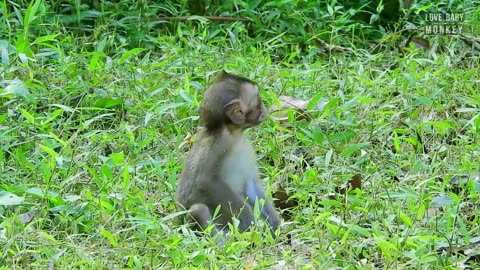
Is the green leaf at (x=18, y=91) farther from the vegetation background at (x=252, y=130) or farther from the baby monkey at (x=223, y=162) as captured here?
the baby monkey at (x=223, y=162)

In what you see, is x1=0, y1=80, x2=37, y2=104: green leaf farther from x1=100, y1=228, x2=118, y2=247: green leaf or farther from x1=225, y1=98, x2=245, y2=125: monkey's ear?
x1=100, y1=228, x2=118, y2=247: green leaf

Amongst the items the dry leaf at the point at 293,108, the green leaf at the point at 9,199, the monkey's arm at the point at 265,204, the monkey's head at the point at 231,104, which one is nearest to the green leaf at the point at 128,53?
the dry leaf at the point at 293,108

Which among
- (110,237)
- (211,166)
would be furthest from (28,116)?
(110,237)

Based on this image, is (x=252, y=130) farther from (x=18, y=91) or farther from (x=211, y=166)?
(x=18, y=91)

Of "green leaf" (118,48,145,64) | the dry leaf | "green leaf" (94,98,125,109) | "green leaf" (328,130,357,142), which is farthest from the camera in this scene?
"green leaf" (118,48,145,64)

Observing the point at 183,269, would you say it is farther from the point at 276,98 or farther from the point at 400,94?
the point at 400,94

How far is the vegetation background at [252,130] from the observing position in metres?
5.60

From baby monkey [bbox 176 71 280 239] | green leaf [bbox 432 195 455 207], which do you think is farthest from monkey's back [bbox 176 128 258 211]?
green leaf [bbox 432 195 455 207]

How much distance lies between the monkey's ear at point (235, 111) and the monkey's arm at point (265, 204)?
15.1 inches

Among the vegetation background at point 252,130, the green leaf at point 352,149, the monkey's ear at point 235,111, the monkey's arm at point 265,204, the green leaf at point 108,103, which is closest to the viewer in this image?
the vegetation background at point 252,130

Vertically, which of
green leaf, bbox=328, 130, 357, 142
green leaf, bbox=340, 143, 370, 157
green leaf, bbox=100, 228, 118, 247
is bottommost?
green leaf, bbox=328, 130, 357, 142

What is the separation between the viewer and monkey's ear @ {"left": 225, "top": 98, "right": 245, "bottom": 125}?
20.6 feet

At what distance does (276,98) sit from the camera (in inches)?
300

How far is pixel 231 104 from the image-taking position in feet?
20.6
